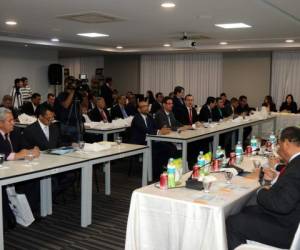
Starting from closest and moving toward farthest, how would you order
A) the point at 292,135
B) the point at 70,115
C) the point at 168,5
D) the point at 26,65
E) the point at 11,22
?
the point at 292,135, the point at 168,5, the point at 70,115, the point at 11,22, the point at 26,65

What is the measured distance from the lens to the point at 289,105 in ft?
37.3

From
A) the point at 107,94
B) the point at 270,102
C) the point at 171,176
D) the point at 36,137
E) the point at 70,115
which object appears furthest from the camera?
the point at 107,94

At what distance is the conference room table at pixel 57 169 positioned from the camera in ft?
11.0

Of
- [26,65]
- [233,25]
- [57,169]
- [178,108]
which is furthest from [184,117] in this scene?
[26,65]

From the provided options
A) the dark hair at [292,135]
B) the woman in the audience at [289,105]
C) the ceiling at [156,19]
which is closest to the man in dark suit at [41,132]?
the ceiling at [156,19]

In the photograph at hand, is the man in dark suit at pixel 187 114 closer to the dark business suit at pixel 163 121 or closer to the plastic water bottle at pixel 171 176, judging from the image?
the dark business suit at pixel 163 121

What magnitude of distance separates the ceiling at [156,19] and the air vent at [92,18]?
0.13 m

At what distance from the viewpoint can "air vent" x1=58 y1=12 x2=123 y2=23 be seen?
20.1ft

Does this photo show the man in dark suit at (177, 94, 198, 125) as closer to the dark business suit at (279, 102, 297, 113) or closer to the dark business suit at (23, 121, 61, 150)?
the dark business suit at (23, 121, 61, 150)

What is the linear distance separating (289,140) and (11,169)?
7.58 ft

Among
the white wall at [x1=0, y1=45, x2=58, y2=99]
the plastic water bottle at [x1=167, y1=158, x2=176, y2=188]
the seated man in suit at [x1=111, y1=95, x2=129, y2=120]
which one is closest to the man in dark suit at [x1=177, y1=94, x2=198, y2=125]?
the seated man in suit at [x1=111, y1=95, x2=129, y2=120]

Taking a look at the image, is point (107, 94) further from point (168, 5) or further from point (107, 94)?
point (168, 5)

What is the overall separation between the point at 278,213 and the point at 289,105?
9.37 metres

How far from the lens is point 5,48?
11.1m
